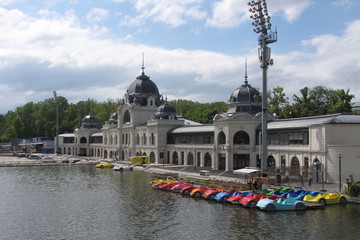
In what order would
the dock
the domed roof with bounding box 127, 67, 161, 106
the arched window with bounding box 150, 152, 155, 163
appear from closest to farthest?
1. the dock
2. the arched window with bounding box 150, 152, 155, 163
3. the domed roof with bounding box 127, 67, 161, 106

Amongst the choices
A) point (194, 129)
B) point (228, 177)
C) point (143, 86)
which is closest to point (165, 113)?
point (194, 129)

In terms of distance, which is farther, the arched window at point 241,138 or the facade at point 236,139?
the arched window at point 241,138

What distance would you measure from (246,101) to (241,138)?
259 inches

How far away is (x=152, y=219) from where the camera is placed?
113ft

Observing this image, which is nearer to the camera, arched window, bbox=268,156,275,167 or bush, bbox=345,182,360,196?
bush, bbox=345,182,360,196

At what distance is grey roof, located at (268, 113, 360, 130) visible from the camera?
49969 mm

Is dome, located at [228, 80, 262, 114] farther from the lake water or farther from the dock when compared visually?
the dock

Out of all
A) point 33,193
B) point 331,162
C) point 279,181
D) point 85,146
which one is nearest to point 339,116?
point 331,162

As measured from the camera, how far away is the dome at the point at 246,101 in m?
68.2

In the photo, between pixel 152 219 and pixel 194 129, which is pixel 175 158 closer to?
pixel 194 129

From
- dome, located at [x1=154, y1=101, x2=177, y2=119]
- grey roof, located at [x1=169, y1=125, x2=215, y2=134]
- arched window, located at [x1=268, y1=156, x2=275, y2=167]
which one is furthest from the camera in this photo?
A: dome, located at [x1=154, y1=101, x2=177, y2=119]

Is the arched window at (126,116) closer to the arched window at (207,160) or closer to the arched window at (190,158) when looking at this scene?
the arched window at (190,158)

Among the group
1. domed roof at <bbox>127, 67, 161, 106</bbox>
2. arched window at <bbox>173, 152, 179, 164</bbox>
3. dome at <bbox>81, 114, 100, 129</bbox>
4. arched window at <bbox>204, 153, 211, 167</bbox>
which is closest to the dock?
arched window at <bbox>204, 153, 211, 167</bbox>

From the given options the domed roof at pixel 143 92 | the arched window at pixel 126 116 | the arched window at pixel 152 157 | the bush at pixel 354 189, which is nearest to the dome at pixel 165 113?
the arched window at pixel 152 157
